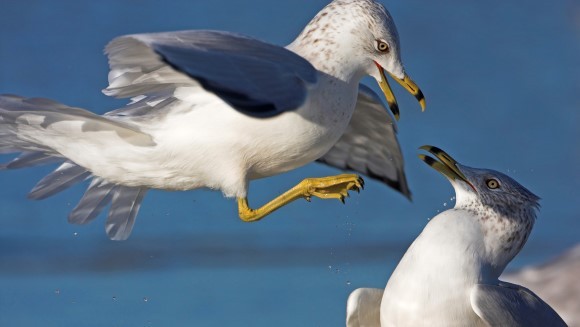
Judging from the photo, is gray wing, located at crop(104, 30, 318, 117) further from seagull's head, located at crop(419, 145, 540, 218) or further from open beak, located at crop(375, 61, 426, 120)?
seagull's head, located at crop(419, 145, 540, 218)

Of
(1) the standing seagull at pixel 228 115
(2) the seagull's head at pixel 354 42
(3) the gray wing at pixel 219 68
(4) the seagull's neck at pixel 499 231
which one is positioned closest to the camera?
(3) the gray wing at pixel 219 68

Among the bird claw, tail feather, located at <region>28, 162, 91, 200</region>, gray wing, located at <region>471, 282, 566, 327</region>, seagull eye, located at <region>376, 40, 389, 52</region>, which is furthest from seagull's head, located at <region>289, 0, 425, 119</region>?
tail feather, located at <region>28, 162, 91, 200</region>

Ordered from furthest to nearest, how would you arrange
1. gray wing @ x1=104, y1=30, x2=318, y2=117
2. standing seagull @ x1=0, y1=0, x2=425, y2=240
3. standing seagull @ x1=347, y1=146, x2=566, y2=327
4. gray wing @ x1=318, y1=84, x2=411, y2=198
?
gray wing @ x1=318, y1=84, x2=411, y2=198 → standing seagull @ x1=347, y1=146, x2=566, y2=327 → standing seagull @ x1=0, y1=0, x2=425, y2=240 → gray wing @ x1=104, y1=30, x2=318, y2=117

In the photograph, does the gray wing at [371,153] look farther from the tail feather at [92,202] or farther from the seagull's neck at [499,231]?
the tail feather at [92,202]

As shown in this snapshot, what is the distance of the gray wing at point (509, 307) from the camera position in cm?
281

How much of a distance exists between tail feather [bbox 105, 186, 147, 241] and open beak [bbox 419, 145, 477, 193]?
835mm

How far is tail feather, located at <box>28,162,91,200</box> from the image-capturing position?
3.12 metres

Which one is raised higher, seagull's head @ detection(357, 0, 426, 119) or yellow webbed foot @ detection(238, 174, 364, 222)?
seagull's head @ detection(357, 0, 426, 119)

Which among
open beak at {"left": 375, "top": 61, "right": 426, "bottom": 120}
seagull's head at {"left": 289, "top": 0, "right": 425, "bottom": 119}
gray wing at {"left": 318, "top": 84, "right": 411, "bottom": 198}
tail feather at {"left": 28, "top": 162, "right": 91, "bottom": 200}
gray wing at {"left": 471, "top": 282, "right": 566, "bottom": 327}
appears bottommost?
tail feather at {"left": 28, "top": 162, "right": 91, "bottom": 200}

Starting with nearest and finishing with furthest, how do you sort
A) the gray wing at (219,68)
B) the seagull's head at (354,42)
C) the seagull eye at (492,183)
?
the gray wing at (219,68), the seagull's head at (354,42), the seagull eye at (492,183)

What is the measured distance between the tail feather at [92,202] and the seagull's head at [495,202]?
0.91m

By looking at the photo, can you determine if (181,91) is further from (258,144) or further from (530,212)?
(530,212)

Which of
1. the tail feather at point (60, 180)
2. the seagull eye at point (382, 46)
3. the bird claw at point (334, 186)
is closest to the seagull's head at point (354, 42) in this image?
Result: the seagull eye at point (382, 46)

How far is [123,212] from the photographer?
3256mm
